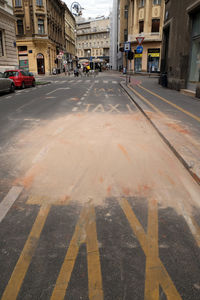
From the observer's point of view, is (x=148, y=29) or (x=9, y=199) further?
(x=148, y=29)

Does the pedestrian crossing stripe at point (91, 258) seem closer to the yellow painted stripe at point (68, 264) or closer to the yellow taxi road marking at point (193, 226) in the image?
the yellow painted stripe at point (68, 264)

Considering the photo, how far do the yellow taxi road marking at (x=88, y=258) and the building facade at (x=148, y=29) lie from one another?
46.9m

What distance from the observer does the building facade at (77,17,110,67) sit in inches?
4265

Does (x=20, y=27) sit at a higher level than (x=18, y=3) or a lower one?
lower

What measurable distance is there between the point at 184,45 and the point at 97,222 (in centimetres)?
1630

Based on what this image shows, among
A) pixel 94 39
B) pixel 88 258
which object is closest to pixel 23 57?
pixel 88 258

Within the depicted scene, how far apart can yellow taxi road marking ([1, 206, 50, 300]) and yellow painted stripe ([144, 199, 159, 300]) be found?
1065mm

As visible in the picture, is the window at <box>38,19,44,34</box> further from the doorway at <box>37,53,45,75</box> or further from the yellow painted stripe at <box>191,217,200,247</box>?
the yellow painted stripe at <box>191,217,200,247</box>

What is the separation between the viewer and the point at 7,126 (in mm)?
7941

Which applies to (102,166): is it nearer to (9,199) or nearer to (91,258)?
(9,199)

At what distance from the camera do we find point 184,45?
1650 cm

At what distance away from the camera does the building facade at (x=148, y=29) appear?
45.3 m

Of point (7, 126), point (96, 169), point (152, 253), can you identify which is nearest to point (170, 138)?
point (96, 169)

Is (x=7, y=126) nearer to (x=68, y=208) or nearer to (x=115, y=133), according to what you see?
(x=115, y=133)
